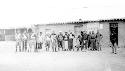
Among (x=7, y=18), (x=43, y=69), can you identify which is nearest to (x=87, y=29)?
(x=43, y=69)

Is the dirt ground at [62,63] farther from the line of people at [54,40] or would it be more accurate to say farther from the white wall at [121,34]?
the white wall at [121,34]

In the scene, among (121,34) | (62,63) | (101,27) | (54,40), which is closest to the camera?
(62,63)

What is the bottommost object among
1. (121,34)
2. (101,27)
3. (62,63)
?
(62,63)

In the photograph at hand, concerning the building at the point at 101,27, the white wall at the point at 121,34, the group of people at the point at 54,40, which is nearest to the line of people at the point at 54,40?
the group of people at the point at 54,40

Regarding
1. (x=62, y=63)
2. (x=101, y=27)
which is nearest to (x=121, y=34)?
(x=101, y=27)

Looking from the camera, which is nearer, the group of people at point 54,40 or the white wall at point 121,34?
the group of people at point 54,40

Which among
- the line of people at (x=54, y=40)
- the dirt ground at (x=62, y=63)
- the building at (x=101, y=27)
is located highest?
the building at (x=101, y=27)

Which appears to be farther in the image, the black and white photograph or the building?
the building

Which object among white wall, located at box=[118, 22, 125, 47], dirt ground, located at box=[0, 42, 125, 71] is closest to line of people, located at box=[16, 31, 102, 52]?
dirt ground, located at box=[0, 42, 125, 71]

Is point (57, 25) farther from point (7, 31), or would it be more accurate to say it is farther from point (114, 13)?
point (7, 31)

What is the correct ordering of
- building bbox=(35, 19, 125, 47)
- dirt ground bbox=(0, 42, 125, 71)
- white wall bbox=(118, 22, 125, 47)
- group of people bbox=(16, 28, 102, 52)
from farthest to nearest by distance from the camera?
building bbox=(35, 19, 125, 47) < white wall bbox=(118, 22, 125, 47) < group of people bbox=(16, 28, 102, 52) < dirt ground bbox=(0, 42, 125, 71)

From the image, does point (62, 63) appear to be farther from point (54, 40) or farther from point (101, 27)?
point (101, 27)

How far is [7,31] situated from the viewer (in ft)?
147

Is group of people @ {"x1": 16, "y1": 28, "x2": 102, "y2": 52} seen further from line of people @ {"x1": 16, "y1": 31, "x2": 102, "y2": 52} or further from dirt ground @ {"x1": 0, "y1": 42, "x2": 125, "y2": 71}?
dirt ground @ {"x1": 0, "y1": 42, "x2": 125, "y2": 71}
